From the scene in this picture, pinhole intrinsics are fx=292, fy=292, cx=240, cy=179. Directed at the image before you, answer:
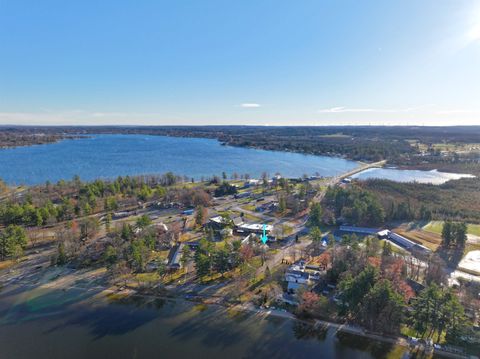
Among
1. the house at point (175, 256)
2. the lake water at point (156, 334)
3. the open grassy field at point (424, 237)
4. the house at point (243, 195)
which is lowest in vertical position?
the lake water at point (156, 334)

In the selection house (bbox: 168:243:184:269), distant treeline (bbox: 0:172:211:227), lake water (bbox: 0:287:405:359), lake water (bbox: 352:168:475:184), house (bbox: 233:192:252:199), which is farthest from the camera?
lake water (bbox: 352:168:475:184)

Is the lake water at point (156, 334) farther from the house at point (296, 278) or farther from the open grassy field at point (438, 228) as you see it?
the open grassy field at point (438, 228)

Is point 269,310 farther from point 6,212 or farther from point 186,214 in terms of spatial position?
point 6,212

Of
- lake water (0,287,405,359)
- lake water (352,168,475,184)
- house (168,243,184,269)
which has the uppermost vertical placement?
lake water (352,168,475,184)

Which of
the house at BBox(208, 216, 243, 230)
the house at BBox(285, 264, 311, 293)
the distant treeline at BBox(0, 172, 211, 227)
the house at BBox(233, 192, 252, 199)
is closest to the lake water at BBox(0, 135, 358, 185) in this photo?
the distant treeline at BBox(0, 172, 211, 227)

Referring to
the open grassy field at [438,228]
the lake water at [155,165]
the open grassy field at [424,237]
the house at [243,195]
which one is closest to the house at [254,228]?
the open grassy field at [424,237]

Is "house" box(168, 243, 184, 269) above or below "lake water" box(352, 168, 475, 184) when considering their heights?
below

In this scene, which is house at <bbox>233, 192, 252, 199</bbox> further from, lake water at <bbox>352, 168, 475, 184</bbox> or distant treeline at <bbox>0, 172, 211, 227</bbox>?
lake water at <bbox>352, 168, 475, 184</bbox>
